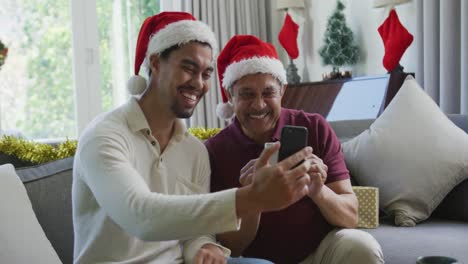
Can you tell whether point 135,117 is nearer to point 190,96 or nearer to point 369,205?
point 190,96

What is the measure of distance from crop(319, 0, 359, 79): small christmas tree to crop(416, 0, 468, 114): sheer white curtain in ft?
1.85

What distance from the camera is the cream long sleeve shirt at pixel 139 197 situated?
112 centimetres

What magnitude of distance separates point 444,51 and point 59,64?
253cm

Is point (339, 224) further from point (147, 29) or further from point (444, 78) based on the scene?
point (444, 78)

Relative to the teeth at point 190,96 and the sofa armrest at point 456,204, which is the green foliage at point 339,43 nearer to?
the sofa armrest at point 456,204

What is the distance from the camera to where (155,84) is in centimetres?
157

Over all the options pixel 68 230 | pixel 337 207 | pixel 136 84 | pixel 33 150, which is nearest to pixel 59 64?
pixel 33 150

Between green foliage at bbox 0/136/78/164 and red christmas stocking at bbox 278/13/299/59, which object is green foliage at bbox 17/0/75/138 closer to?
red christmas stocking at bbox 278/13/299/59

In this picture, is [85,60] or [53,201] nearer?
[53,201]

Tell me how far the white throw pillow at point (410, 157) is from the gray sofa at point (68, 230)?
12 cm

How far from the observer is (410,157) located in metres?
2.13

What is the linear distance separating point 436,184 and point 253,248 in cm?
79

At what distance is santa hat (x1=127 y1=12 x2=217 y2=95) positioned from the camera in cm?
155

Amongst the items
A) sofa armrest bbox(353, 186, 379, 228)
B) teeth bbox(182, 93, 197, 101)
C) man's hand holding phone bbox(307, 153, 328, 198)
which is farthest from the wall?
teeth bbox(182, 93, 197, 101)
